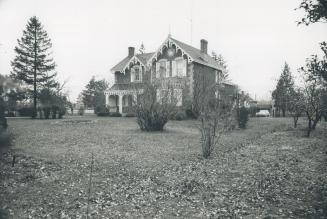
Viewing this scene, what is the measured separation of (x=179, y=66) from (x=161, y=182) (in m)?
24.9

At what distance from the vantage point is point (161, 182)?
789 cm

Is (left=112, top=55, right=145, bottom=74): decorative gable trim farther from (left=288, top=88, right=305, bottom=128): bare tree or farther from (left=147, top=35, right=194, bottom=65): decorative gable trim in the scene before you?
(left=288, top=88, right=305, bottom=128): bare tree

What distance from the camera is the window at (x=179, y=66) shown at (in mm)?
31312

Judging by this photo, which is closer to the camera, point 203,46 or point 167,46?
point 167,46

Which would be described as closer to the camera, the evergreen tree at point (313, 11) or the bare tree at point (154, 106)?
the evergreen tree at point (313, 11)

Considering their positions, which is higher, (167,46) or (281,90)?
(167,46)

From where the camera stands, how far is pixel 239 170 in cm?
934

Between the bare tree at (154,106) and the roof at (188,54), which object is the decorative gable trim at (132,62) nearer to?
the roof at (188,54)

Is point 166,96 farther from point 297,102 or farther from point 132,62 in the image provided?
point 132,62

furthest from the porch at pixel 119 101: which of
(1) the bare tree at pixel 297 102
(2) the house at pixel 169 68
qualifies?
(1) the bare tree at pixel 297 102

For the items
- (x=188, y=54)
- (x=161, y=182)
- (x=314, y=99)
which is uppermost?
(x=188, y=54)

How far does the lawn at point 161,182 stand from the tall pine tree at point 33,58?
30.8 m

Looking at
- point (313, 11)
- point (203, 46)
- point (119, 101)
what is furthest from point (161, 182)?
point (203, 46)

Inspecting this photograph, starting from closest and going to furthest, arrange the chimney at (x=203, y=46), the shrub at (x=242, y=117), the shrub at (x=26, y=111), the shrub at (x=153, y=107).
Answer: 1. the shrub at (x=153, y=107)
2. the shrub at (x=242, y=117)
3. the shrub at (x=26, y=111)
4. the chimney at (x=203, y=46)
